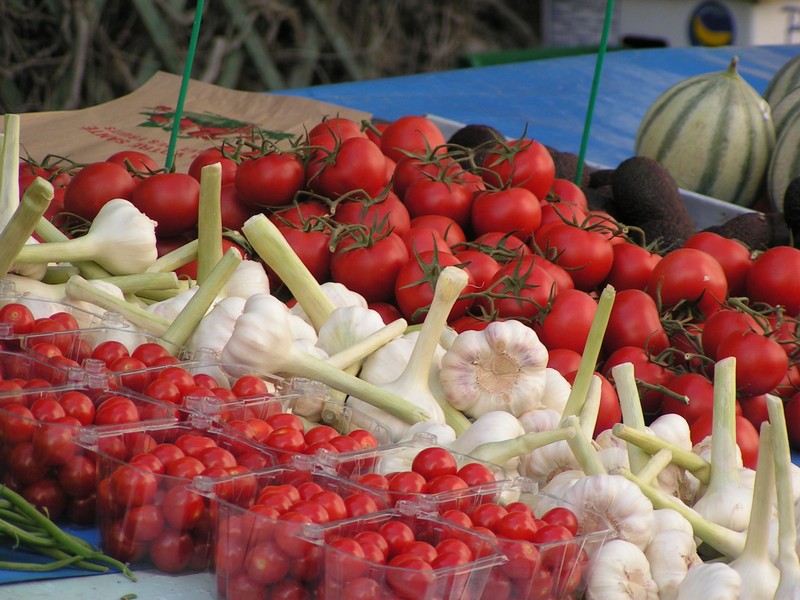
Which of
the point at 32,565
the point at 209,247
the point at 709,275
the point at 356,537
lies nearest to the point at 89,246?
the point at 209,247

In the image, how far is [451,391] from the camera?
67.9 inches

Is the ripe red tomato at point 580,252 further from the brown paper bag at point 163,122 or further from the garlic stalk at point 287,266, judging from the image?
the brown paper bag at point 163,122

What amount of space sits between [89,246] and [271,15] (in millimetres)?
4812

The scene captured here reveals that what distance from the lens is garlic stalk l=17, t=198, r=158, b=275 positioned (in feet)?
6.23

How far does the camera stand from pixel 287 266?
188cm

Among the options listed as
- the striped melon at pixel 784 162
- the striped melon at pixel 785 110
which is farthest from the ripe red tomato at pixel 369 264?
the striped melon at pixel 785 110

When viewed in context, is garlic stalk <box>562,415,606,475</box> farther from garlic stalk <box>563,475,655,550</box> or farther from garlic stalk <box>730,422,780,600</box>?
garlic stalk <box>730,422,780,600</box>

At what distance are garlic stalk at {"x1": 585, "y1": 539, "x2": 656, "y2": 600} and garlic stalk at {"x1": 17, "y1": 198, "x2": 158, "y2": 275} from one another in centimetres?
105

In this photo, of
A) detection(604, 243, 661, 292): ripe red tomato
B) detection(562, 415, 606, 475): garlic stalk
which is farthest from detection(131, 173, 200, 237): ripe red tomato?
detection(562, 415, 606, 475): garlic stalk

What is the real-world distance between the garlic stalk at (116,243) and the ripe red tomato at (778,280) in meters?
1.30

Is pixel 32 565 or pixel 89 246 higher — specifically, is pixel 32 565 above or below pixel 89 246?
below

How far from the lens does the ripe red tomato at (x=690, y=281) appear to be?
Result: 220 centimetres

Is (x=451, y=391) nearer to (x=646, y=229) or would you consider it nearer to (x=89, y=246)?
Result: (x=89, y=246)

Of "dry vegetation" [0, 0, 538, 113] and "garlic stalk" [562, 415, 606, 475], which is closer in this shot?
"garlic stalk" [562, 415, 606, 475]
